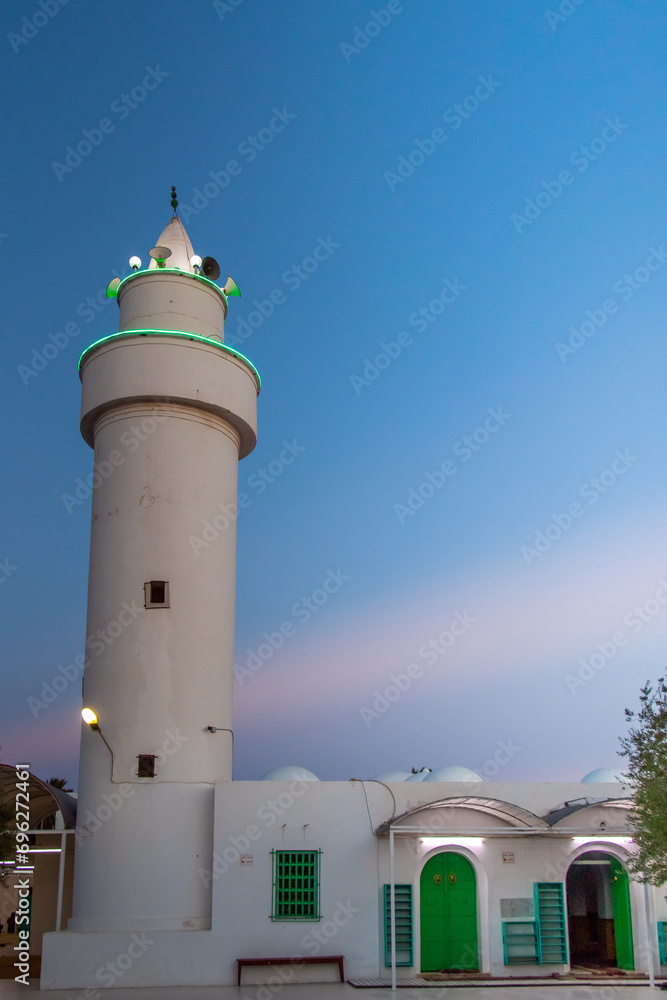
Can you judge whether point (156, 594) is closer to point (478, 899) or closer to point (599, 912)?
point (478, 899)

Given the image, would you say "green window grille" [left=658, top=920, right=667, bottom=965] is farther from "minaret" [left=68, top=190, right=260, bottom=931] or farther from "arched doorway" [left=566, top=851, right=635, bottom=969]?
"minaret" [left=68, top=190, right=260, bottom=931]

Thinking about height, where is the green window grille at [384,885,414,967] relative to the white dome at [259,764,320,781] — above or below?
below

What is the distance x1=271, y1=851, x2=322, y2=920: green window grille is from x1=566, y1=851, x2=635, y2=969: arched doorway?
204 inches

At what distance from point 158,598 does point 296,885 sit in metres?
6.02

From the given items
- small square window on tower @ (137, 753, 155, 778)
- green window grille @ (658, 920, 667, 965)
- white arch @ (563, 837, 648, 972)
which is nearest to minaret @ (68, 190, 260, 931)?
small square window on tower @ (137, 753, 155, 778)

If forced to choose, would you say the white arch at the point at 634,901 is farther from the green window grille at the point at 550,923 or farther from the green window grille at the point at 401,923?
the green window grille at the point at 401,923

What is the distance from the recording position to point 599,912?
72.8 ft

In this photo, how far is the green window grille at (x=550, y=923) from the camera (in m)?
17.4

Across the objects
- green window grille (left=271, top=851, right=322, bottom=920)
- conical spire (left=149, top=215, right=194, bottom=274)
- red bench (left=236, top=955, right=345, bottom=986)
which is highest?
conical spire (left=149, top=215, right=194, bottom=274)

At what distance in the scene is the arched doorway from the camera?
18172 millimetres

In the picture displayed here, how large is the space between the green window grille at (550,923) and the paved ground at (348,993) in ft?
3.40

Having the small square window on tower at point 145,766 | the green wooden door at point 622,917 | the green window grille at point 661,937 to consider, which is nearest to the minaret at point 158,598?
the small square window on tower at point 145,766

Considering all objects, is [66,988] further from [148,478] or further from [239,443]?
[239,443]

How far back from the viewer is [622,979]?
16984 millimetres
